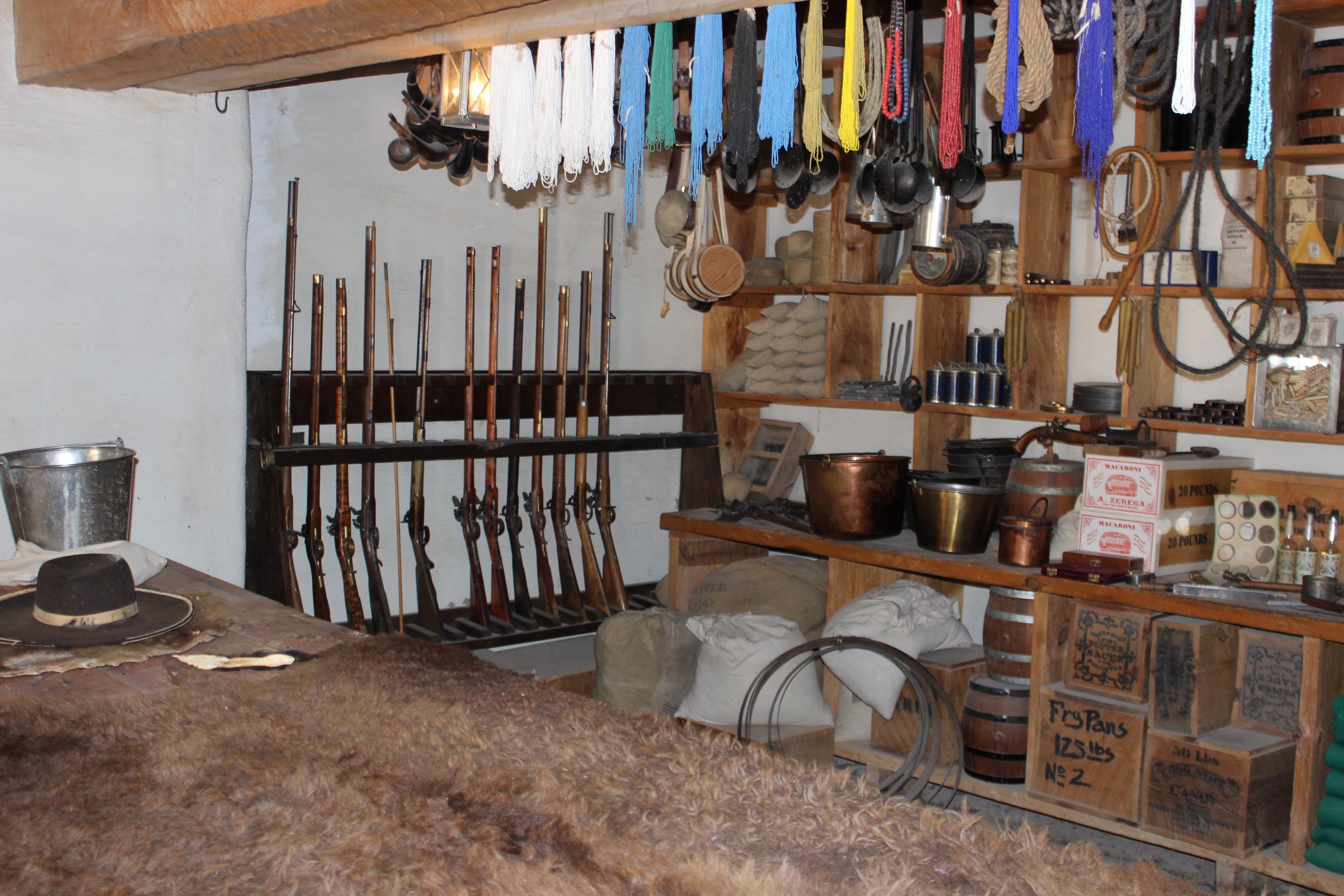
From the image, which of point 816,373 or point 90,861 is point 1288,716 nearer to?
point 816,373

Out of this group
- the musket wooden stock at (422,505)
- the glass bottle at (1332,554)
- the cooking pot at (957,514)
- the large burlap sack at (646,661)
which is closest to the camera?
the glass bottle at (1332,554)

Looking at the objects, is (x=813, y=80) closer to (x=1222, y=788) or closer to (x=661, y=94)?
(x=661, y=94)

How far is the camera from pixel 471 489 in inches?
187

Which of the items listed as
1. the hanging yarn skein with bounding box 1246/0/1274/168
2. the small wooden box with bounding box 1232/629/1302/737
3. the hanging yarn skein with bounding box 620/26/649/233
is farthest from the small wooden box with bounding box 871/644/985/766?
the hanging yarn skein with bounding box 1246/0/1274/168

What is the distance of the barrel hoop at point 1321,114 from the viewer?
11.8ft

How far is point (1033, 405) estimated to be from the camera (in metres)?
4.47

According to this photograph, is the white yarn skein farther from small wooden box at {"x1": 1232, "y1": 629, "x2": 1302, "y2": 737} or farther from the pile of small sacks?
the pile of small sacks

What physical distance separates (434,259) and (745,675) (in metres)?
2.16

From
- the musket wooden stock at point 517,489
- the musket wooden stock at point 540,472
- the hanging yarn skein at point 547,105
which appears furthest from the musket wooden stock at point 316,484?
the hanging yarn skein at point 547,105

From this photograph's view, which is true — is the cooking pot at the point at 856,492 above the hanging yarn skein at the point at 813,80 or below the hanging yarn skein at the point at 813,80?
below

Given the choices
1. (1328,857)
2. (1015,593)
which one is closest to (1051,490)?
(1015,593)

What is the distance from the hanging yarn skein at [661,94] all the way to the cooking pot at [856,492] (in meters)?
2.09

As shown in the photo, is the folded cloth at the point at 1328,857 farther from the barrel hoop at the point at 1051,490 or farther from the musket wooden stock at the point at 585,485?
the musket wooden stock at the point at 585,485

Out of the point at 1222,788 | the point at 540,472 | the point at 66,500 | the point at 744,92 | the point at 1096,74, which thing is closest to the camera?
the point at 1096,74
